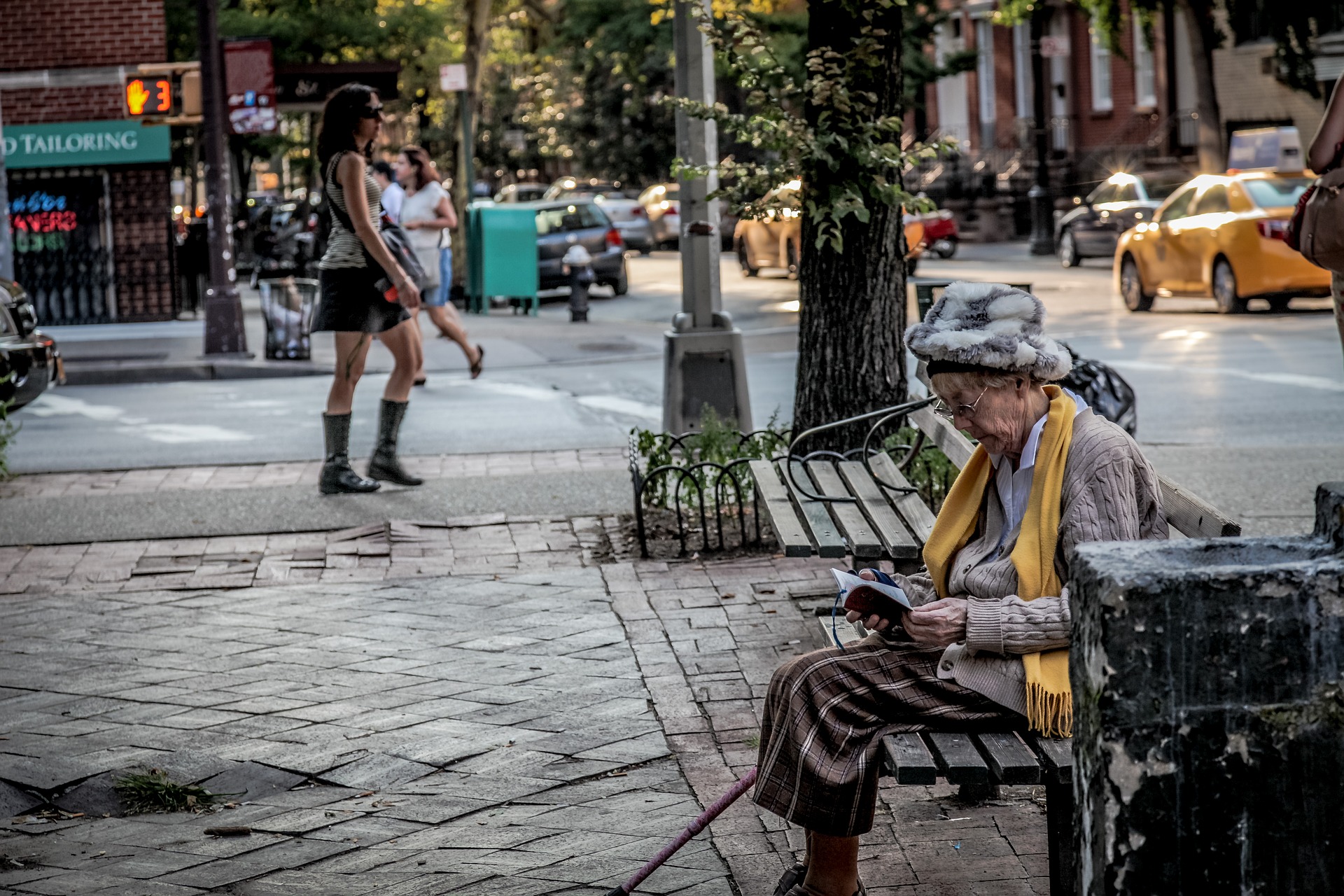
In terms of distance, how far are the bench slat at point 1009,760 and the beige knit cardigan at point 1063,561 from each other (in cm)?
8

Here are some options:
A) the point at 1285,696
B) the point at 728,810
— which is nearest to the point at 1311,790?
the point at 1285,696

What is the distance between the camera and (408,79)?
42.5m

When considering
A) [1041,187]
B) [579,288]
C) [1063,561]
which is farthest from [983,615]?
[1041,187]

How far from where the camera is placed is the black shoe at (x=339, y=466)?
29.1 feet

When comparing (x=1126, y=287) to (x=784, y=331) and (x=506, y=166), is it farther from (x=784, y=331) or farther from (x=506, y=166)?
(x=506, y=166)

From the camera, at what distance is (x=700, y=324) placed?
31.9 ft

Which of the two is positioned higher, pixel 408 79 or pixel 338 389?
pixel 408 79

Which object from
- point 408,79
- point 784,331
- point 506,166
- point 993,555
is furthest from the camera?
point 506,166

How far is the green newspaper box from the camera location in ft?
74.0

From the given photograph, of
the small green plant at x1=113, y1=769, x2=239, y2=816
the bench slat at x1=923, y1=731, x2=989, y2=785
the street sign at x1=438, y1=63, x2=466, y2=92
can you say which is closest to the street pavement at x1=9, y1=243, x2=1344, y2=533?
the small green plant at x1=113, y1=769, x2=239, y2=816

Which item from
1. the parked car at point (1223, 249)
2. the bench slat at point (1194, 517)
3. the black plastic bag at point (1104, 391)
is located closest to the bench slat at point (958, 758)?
the bench slat at point (1194, 517)

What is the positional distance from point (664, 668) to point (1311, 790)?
9.96ft

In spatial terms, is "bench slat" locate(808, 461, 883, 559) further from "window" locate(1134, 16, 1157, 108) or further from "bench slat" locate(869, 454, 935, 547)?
"window" locate(1134, 16, 1157, 108)

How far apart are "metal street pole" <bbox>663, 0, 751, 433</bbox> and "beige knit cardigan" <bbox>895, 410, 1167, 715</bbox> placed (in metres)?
5.81
